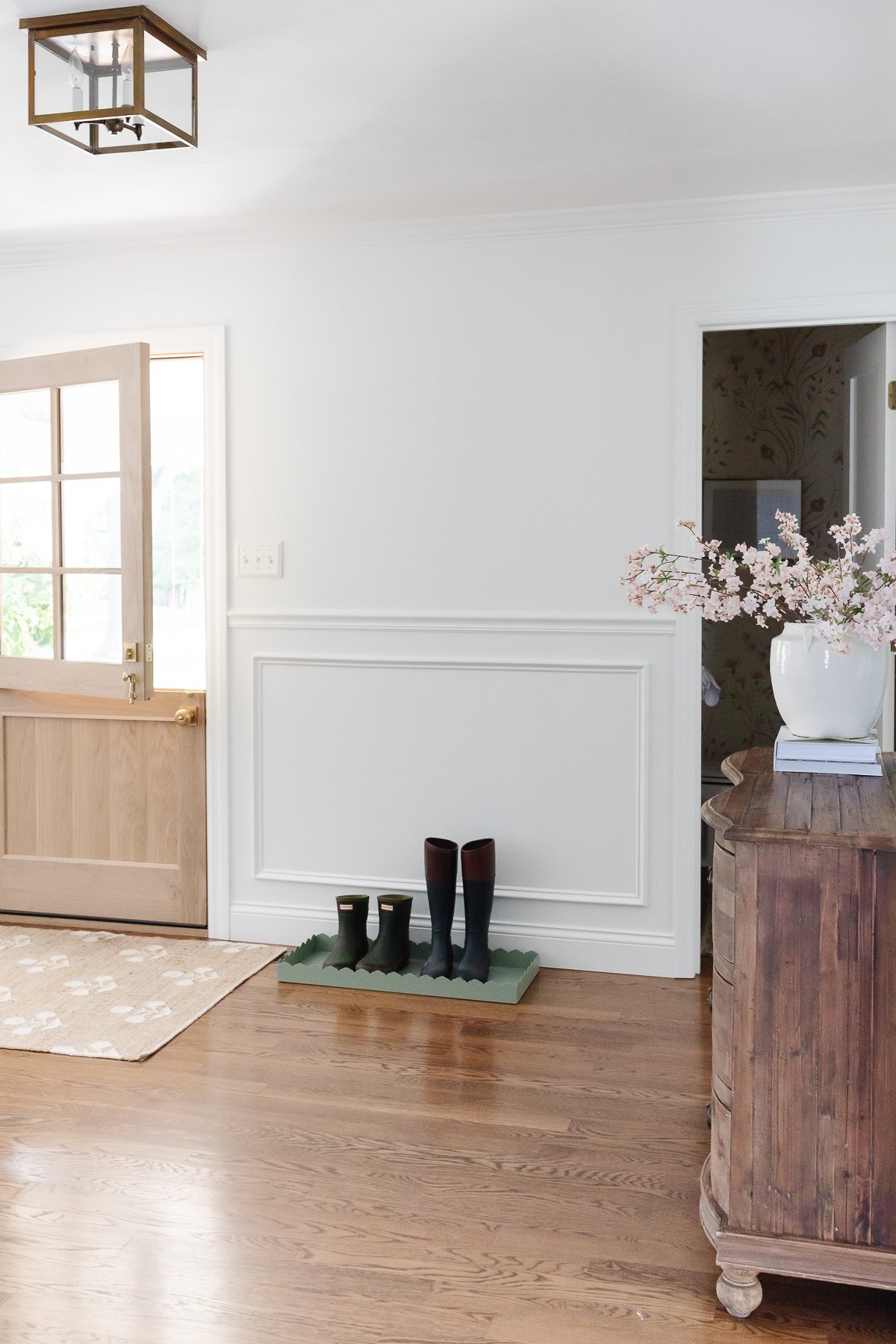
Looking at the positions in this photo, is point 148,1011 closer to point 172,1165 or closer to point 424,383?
point 172,1165

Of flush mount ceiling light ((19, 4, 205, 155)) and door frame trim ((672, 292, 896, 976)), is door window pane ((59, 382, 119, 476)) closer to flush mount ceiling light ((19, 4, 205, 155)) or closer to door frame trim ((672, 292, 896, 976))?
flush mount ceiling light ((19, 4, 205, 155))

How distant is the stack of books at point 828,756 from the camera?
2.31 metres

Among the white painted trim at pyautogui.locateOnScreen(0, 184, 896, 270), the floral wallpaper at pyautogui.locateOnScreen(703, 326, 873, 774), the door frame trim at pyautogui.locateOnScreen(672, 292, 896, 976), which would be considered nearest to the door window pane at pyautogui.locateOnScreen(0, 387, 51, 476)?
the white painted trim at pyautogui.locateOnScreen(0, 184, 896, 270)

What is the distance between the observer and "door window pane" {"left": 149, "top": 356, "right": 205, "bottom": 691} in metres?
4.38

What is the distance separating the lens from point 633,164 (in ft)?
10.6

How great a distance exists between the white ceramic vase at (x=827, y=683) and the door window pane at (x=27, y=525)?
2.68 meters

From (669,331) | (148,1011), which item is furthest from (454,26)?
(148,1011)

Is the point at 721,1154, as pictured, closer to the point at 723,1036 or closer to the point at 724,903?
the point at 723,1036

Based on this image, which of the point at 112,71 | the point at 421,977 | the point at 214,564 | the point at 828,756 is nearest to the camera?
the point at 828,756

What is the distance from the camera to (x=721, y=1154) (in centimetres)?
201

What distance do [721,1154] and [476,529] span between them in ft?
7.39

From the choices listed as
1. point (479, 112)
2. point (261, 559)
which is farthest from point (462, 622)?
point (479, 112)

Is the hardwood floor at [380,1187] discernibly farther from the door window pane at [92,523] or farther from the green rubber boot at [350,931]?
the door window pane at [92,523]

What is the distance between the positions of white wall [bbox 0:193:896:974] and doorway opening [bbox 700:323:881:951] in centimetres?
147
